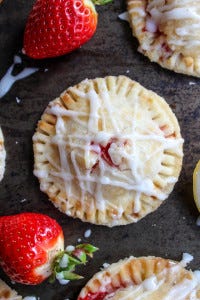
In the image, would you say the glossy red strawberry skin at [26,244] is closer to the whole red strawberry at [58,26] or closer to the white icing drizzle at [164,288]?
the white icing drizzle at [164,288]

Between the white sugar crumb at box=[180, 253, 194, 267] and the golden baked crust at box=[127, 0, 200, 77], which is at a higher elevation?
the golden baked crust at box=[127, 0, 200, 77]

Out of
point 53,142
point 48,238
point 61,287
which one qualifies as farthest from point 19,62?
point 61,287

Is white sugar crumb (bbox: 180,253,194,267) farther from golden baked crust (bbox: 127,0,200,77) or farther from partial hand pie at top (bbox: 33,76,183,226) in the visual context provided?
golden baked crust (bbox: 127,0,200,77)

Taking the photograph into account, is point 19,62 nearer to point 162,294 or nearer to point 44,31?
point 44,31

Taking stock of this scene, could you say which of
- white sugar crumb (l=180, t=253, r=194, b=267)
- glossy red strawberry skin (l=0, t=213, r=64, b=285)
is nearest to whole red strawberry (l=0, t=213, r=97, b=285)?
glossy red strawberry skin (l=0, t=213, r=64, b=285)

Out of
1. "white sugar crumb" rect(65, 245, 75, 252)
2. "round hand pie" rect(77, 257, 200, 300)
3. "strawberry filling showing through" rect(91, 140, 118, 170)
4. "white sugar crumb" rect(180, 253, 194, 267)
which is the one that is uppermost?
"strawberry filling showing through" rect(91, 140, 118, 170)

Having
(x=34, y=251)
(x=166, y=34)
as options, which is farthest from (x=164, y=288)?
(x=166, y=34)
